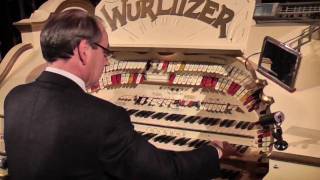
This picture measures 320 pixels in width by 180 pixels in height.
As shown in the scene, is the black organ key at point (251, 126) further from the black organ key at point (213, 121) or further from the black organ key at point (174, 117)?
the black organ key at point (174, 117)

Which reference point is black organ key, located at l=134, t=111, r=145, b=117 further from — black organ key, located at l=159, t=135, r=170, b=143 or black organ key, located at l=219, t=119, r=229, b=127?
black organ key, located at l=219, t=119, r=229, b=127

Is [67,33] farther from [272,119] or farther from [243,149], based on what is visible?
[243,149]

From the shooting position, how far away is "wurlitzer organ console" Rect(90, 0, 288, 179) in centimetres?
182

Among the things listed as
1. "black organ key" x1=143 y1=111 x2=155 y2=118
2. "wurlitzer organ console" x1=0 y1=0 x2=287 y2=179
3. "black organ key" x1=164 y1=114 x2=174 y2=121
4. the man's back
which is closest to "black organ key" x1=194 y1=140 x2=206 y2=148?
"wurlitzer organ console" x1=0 y1=0 x2=287 y2=179

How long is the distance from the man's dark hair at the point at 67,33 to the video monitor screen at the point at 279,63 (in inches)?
31.3

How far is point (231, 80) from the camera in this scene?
191 cm

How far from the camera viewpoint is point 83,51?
4.38 feet

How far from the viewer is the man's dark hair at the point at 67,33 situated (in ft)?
4.31

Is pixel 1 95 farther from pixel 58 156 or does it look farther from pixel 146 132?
pixel 58 156

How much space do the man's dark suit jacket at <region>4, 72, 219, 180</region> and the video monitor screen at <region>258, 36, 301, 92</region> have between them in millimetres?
605

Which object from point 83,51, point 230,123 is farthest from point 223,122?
point 83,51

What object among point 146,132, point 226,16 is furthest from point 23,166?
point 226,16

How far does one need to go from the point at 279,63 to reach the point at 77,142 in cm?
95

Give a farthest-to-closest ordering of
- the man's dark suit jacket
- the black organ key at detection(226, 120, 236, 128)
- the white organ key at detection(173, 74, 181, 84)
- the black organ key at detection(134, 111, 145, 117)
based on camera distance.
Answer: the black organ key at detection(134, 111, 145, 117) < the white organ key at detection(173, 74, 181, 84) < the black organ key at detection(226, 120, 236, 128) < the man's dark suit jacket
